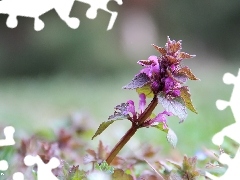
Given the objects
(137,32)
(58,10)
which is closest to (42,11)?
(58,10)

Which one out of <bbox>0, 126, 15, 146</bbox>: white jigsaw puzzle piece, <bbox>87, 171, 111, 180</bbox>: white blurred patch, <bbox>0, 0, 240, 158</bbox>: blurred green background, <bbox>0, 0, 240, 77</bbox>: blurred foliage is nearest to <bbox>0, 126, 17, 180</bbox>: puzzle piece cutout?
<bbox>0, 126, 15, 146</bbox>: white jigsaw puzzle piece

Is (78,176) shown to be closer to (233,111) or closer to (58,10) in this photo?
(233,111)

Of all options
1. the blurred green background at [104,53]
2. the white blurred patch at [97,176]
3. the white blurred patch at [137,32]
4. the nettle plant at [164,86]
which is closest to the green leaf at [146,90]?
the nettle plant at [164,86]

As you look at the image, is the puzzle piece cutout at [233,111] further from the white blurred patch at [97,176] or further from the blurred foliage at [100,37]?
the blurred foliage at [100,37]

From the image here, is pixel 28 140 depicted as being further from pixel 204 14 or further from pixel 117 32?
pixel 204 14

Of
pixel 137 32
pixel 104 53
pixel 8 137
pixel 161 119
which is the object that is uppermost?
pixel 137 32

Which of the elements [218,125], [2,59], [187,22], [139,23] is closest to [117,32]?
[139,23]

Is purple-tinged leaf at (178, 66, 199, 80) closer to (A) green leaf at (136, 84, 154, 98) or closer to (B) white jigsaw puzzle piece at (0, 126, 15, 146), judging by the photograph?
(A) green leaf at (136, 84, 154, 98)
